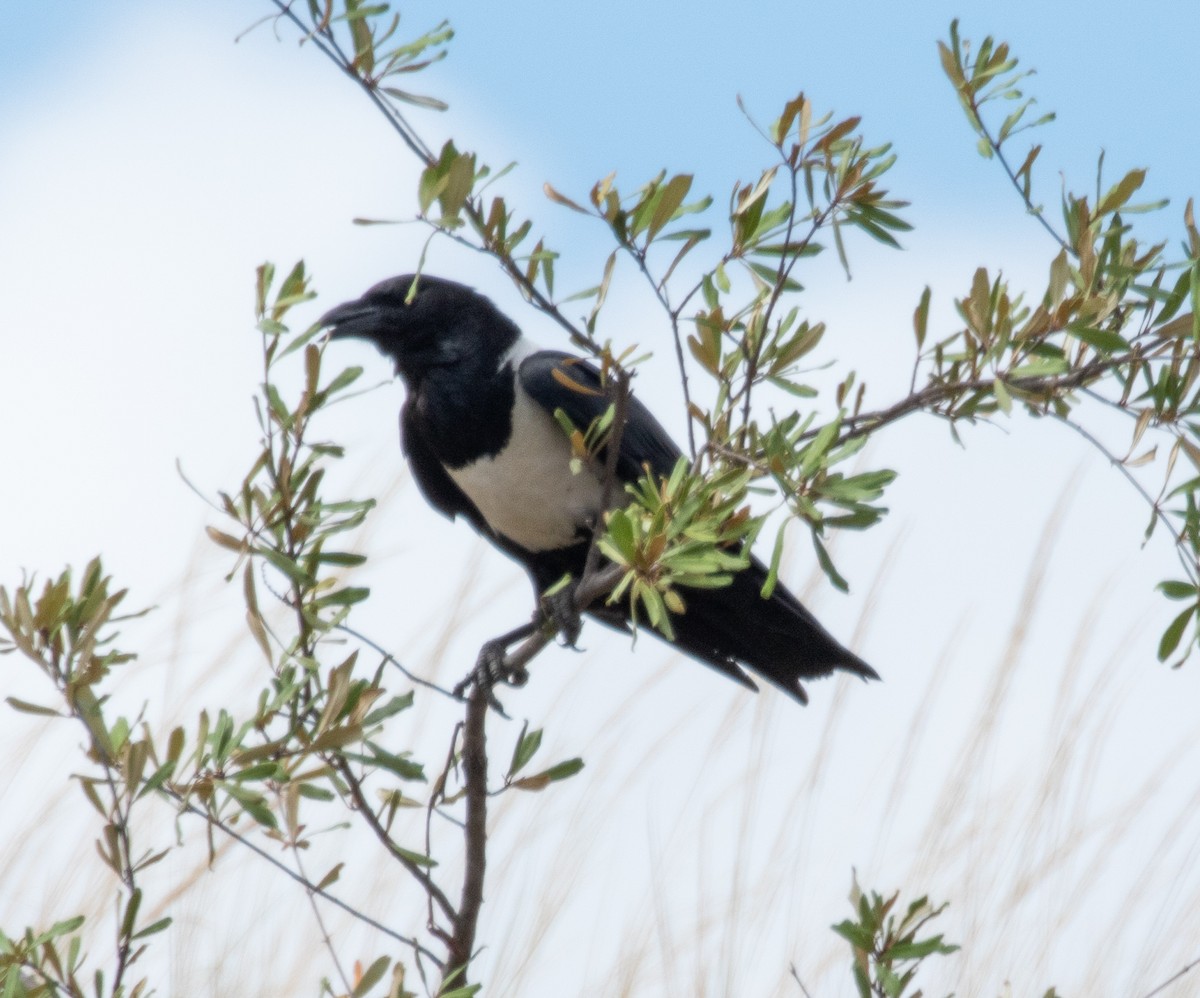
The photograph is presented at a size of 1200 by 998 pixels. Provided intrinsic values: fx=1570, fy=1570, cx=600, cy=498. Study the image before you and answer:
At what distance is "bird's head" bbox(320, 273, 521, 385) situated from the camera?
4.20 m

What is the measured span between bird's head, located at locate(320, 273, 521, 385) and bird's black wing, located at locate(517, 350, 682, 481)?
190mm

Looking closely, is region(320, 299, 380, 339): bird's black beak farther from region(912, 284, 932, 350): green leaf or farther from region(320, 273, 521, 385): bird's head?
region(912, 284, 932, 350): green leaf

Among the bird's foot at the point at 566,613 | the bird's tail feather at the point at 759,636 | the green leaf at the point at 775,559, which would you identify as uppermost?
the bird's tail feather at the point at 759,636

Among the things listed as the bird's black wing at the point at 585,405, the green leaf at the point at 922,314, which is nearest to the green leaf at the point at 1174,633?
the green leaf at the point at 922,314

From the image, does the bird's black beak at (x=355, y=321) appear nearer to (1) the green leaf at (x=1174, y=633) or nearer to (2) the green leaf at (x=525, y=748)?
(2) the green leaf at (x=525, y=748)

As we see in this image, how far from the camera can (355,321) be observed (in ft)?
13.9

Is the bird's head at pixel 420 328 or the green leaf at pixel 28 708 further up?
the bird's head at pixel 420 328

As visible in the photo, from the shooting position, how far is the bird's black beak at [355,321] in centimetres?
423

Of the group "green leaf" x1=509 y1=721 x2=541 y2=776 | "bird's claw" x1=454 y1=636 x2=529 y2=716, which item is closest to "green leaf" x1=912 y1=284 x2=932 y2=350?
"green leaf" x1=509 y1=721 x2=541 y2=776

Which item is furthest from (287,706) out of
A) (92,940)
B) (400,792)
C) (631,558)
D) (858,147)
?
(92,940)

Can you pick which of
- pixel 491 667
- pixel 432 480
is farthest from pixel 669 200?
pixel 432 480

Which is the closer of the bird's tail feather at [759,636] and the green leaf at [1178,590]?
the green leaf at [1178,590]

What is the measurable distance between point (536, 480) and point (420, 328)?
0.61 meters

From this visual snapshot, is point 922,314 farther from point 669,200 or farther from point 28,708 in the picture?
point 28,708
